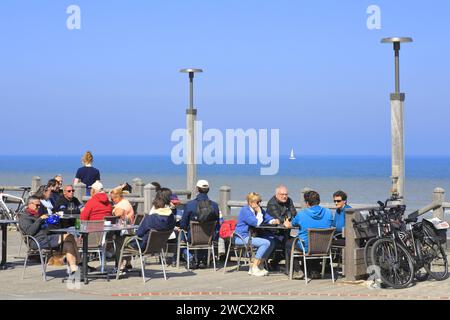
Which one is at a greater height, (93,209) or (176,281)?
(93,209)

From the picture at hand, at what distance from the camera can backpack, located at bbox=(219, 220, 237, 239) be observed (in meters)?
15.3

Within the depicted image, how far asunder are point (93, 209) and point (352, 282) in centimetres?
387

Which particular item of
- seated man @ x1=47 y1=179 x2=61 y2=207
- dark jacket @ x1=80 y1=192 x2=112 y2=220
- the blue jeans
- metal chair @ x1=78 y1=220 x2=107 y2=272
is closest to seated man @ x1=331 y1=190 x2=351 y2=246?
the blue jeans

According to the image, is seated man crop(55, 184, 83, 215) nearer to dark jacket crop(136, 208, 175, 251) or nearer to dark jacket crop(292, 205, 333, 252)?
dark jacket crop(136, 208, 175, 251)

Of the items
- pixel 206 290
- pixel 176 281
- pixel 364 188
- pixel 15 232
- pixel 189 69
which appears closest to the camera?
pixel 206 290

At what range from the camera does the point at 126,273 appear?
14.2m

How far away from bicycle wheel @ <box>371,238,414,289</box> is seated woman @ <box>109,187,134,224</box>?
149 inches

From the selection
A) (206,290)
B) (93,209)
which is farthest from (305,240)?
(93,209)

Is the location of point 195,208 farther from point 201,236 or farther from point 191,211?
point 201,236

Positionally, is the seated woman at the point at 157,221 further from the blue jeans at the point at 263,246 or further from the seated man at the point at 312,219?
the seated man at the point at 312,219

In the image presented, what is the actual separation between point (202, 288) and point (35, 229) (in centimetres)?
257

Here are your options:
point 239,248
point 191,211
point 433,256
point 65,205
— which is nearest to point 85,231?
point 191,211

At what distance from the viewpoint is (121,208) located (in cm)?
1480
